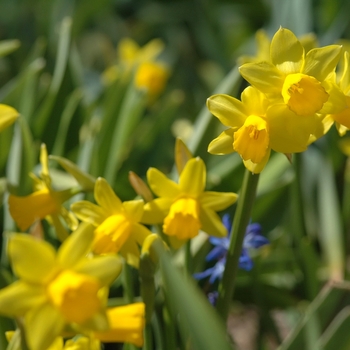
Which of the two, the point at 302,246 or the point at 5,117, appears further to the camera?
the point at 302,246

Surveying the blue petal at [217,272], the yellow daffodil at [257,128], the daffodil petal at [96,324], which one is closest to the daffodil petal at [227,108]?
the yellow daffodil at [257,128]

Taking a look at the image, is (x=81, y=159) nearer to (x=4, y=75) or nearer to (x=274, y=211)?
(x=274, y=211)

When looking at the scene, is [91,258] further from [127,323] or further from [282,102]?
[282,102]

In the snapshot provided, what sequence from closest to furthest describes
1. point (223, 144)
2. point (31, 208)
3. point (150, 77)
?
point (223, 144) < point (31, 208) < point (150, 77)

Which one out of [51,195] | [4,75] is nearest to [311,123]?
[51,195]

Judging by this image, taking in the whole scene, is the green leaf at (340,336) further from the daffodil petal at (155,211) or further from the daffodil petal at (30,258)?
the daffodil petal at (30,258)

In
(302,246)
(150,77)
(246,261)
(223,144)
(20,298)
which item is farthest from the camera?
(150,77)

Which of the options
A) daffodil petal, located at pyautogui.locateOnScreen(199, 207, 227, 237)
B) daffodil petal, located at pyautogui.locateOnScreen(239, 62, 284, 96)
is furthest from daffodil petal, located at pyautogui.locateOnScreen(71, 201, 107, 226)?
daffodil petal, located at pyautogui.locateOnScreen(239, 62, 284, 96)

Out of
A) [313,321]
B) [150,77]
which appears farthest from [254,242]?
[150,77]
